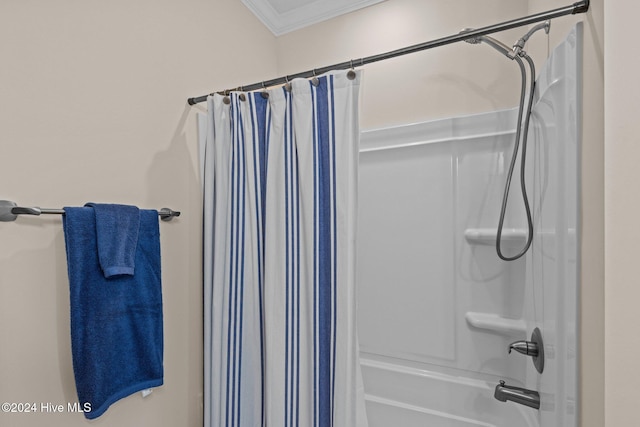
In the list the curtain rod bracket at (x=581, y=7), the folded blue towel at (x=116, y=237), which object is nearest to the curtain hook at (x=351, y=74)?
the curtain rod bracket at (x=581, y=7)

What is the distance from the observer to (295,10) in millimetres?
1859

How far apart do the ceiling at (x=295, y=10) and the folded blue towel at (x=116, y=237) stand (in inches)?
50.2

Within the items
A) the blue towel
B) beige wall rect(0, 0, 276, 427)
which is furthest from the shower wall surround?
the blue towel

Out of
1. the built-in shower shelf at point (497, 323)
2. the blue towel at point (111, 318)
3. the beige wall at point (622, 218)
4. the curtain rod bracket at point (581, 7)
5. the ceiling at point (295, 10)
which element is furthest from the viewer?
the ceiling at point (295, 10)

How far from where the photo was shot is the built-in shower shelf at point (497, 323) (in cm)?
136

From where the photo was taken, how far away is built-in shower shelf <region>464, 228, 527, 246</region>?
4.51 ft

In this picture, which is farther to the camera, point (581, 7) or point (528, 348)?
point (528, 348)

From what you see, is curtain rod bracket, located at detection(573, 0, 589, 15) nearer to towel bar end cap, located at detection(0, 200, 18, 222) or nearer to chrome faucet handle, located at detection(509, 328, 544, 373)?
chrome faucet handle, located at detection(509, 328, 544, 373)

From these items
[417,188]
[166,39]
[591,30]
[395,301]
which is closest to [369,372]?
[395,301]

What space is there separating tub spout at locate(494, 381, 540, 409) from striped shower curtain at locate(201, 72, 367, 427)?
46 centimetres

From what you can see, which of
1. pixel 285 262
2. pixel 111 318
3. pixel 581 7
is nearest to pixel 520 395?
pixel 285 262

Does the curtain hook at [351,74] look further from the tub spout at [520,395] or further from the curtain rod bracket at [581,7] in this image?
the tub spout at [520,395]

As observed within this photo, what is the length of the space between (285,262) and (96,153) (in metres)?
0.68

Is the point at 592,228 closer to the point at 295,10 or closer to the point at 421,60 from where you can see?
the point at 421,60
